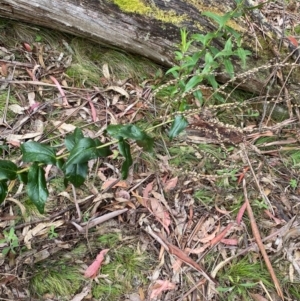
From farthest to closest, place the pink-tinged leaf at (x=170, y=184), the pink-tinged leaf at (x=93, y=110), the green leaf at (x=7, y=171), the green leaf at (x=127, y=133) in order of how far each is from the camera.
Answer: the pink-tinged leaf at (x=93, y=110) < the pink-tinged leaf at (x=170, y=184) < the green leaf at (x=127, y=133) < the green leaf at (x=7, y=171)

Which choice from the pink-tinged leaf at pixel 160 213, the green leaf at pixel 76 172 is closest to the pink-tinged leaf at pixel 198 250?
the pink-tinged leaf at pixel 160 213

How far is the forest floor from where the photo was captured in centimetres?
220

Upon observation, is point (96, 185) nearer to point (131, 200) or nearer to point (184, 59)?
point (131, 200)

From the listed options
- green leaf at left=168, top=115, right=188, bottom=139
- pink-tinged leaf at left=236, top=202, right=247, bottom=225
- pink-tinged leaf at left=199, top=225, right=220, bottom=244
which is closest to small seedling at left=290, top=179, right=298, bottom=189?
pink-tinged leaf at left=236, top=202, right=247, bottom=225

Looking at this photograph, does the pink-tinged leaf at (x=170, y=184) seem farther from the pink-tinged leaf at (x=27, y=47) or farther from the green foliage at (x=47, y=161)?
the pink-tinged leaf at (x=27, y=47)

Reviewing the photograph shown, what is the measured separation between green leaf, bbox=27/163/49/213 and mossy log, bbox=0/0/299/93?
134 cm

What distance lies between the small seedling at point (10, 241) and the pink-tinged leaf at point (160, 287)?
0.74 meters

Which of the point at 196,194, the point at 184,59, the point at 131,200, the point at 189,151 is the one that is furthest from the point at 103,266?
the point at 184,59

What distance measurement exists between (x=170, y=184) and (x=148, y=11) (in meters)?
1.06

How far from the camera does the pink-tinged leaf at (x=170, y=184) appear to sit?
246 centimetres

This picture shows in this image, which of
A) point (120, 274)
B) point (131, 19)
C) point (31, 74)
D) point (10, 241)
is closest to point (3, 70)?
point (31, 74)

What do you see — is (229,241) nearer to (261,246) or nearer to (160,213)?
(261,246)

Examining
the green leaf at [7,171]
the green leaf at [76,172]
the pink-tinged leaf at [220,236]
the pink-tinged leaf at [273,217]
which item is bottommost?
the pink-tinged leaf at [220,236]

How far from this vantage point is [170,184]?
2.47m
